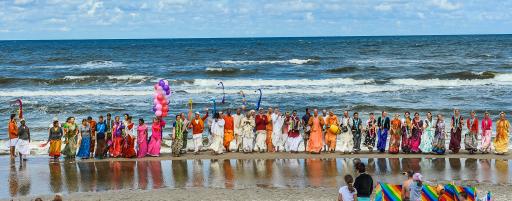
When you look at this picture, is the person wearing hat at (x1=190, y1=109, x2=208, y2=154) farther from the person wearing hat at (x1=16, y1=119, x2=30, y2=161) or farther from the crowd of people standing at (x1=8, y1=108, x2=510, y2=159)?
the person wearing hat at (x1=16, y1=119, x2=30, y2=161)

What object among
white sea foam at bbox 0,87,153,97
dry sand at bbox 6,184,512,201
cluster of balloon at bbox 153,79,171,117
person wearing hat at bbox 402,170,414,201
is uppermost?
cluster of balloon at bbox 153,79,171,117

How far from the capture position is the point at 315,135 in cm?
1948

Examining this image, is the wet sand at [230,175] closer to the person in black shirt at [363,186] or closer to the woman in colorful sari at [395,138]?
the woman in colorful sari at [395,138]

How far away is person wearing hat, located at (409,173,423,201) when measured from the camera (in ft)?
38.1

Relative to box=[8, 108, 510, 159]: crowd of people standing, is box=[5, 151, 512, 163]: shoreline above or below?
below

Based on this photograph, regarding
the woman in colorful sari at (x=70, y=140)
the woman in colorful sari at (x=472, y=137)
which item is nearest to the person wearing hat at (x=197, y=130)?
the woman in colorful sari at (x=70, y=140)

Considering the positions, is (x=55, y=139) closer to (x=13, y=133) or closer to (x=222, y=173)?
(x=13, y=133)

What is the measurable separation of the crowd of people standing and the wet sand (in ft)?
1.44

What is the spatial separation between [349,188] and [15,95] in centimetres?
3189

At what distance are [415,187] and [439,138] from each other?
793 cm

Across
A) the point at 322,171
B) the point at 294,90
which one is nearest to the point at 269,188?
the point at 322,171

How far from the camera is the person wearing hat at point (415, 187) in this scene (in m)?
11.6

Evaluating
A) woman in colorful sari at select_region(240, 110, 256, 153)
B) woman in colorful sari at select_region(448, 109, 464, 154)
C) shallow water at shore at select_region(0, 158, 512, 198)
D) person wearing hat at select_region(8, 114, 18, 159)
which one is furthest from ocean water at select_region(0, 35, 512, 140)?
woman in colorful sari at select_region(448, 109, 464, 154)

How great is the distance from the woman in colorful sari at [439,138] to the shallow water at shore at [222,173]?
2.42ft
